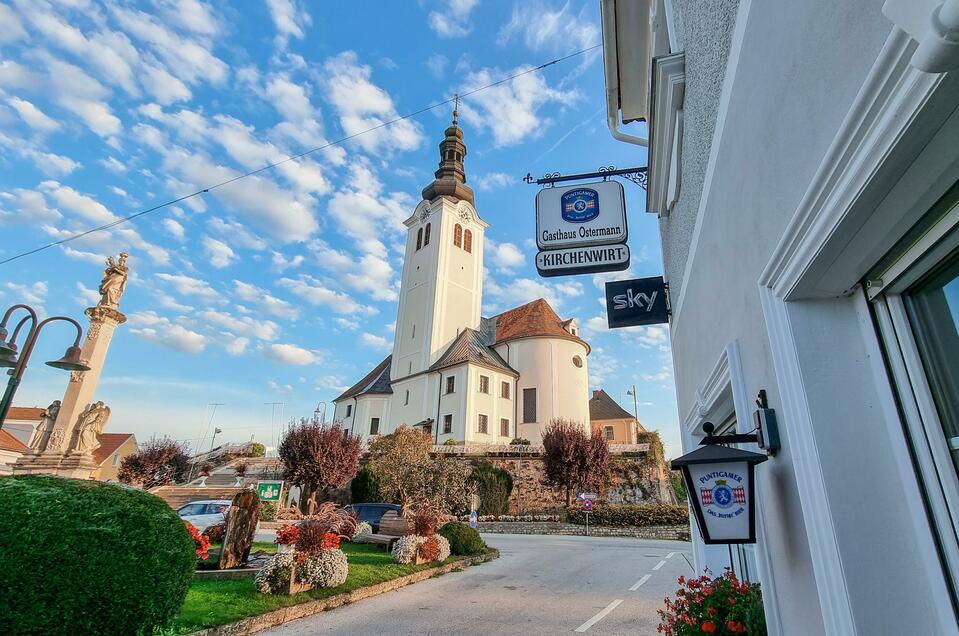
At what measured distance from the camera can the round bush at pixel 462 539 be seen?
12727mm

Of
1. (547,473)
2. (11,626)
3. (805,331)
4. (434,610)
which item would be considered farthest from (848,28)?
(547,473)

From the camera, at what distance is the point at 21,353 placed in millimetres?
8055

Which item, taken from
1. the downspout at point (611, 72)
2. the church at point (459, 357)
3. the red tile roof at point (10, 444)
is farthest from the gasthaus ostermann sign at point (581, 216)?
the red tile roof at point (10, 444)

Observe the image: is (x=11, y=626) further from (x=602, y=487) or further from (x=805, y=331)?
(x=602, y=487)

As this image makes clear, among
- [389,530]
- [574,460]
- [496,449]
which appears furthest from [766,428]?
[496,449]

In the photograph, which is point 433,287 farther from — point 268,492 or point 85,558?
point 85,558

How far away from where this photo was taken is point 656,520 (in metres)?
23.4

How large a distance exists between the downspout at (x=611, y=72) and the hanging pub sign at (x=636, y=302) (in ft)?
5.84

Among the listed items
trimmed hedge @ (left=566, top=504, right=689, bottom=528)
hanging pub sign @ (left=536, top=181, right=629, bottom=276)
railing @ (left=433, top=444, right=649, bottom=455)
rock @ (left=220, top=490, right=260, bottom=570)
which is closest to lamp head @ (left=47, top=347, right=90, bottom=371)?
rock @ (left=220, top=490, right=260, bottom=570)

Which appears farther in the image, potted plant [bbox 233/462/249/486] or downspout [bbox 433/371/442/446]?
downspout [bbox 433/371/442/446]

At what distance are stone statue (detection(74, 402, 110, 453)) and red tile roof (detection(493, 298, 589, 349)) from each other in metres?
27.1

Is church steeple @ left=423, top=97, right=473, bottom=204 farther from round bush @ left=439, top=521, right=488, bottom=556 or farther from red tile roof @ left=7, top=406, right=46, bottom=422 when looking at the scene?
red tile roof @ left=7, top=406, right=46, bottom=422

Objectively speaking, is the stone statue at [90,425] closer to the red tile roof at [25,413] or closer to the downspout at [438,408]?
the downspout at [438,408]

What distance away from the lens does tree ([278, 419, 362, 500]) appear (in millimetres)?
24328
